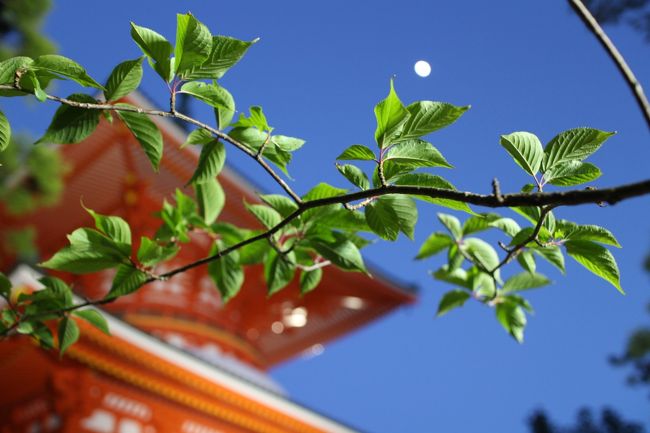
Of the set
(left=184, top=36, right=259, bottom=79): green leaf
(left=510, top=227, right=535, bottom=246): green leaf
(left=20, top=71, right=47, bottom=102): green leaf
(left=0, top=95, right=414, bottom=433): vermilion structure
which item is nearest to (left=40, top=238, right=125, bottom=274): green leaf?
(left=20, top=71, right=47, bottom=102): green leaf

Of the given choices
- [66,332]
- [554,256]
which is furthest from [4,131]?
[554,256]

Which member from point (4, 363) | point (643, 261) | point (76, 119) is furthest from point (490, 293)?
point (643, 261)

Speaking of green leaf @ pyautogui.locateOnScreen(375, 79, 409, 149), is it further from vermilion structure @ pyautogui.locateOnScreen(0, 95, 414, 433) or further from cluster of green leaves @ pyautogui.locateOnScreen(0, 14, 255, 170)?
vermilion structure @ pyautogui.locateOnScreen(0, 95, 414, 433)

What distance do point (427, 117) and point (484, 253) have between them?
657 mm

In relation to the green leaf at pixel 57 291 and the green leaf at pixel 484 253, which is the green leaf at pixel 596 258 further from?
the green leaf at pixel 57 291

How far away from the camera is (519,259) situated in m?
1.30

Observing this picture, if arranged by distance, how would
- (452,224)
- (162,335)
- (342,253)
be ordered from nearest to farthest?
(342,253) → (452,224) → (162,335)

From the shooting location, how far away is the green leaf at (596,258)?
3.45 feet

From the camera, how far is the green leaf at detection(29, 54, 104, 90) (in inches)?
37.4

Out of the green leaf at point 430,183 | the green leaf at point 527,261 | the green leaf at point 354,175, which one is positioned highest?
the green leaf at point 430,183

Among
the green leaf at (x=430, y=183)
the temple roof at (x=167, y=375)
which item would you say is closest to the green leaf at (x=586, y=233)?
the green leaf at (x=430, y=183)

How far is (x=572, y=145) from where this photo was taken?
2.97 ft

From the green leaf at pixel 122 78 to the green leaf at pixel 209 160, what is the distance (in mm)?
181

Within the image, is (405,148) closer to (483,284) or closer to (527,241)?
(527,241)
